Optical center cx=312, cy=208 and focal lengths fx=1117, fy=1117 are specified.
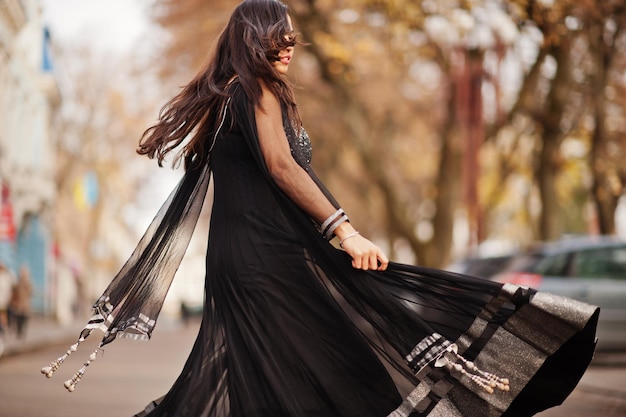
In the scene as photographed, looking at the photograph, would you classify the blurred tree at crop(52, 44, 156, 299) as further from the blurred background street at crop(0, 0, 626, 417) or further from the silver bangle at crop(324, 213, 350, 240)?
the silver bangle at crop(324, 213, 350, 240)

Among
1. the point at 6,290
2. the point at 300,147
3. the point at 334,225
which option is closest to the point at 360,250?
the point at 334,225

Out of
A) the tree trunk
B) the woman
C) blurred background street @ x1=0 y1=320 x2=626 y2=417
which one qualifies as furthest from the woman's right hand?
the tree trunk

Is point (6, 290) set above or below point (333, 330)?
above

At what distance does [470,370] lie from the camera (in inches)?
146

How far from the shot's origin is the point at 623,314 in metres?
13.4

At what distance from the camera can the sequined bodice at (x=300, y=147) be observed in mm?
3883

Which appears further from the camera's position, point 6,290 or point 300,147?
point 6,290

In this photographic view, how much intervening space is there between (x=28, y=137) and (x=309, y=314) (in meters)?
36.3

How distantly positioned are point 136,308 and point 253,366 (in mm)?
545

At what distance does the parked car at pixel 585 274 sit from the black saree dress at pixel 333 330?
9.79 metres

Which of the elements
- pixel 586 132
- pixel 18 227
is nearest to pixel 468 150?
pixel 586 132

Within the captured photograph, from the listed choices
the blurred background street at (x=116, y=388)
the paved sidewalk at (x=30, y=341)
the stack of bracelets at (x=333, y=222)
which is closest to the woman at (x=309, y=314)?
the stack of bracelets at (x=333, y=222)

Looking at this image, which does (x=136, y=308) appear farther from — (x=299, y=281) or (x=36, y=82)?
(x=36, y=82)

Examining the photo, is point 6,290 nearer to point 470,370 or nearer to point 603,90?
point 603,90
